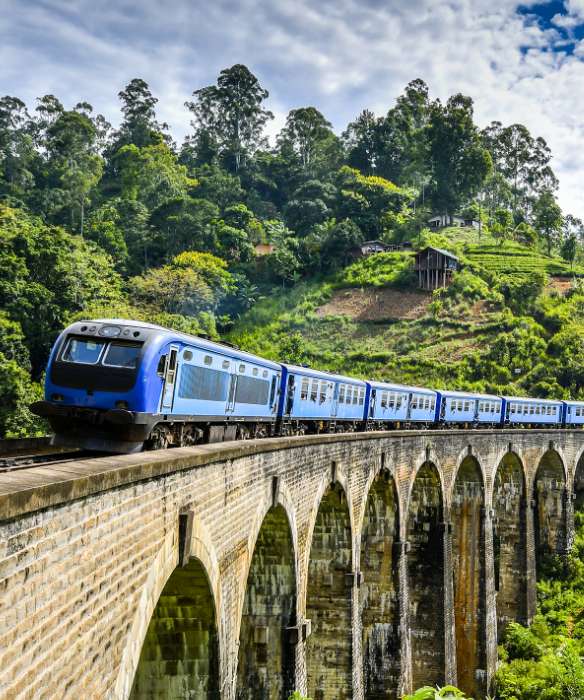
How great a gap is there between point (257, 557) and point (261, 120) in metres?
95.3

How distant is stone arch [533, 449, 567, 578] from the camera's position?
121ft

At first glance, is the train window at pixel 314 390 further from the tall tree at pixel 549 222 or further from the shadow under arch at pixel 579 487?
the tall tree at pixel 549 222

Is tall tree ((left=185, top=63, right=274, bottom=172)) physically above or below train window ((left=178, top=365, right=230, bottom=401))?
above

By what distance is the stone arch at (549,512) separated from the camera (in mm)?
36781

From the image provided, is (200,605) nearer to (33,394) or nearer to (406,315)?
(33,394)

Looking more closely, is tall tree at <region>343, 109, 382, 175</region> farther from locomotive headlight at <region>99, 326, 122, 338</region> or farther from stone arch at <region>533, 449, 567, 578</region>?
locomotive headlight at <region>99, 326, 122, 338</region>

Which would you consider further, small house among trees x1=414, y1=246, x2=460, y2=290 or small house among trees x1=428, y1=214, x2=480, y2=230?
small house among trees x1=428, y1=214, x2=480, y2=230

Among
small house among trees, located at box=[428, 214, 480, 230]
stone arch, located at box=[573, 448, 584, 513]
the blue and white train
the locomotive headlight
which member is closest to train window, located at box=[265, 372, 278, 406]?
the blue and white train

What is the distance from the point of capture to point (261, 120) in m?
102

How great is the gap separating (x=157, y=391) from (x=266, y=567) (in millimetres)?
4708

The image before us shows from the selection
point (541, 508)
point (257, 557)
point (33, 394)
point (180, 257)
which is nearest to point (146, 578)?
point (257, 557)

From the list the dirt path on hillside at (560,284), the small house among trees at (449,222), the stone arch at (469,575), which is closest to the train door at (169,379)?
the stone arch at (469,575)

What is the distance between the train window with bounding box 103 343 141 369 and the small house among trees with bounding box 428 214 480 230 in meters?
72.6

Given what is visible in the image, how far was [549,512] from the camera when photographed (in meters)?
37.2
